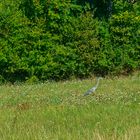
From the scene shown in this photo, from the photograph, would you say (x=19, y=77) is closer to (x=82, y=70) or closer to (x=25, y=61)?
(x=25, y=61)

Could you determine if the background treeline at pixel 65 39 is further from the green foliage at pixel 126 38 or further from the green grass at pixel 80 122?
the green grass at pixel 80 122

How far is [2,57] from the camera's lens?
25.3 metres

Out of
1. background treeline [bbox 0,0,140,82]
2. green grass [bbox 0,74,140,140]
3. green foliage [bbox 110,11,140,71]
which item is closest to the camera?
green grass [bbox 0,74,140,140]

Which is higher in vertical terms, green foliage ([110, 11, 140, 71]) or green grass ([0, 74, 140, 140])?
green grass ([0, 74, 140, 140])

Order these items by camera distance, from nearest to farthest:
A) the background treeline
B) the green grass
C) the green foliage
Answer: the green grass → the background treeline → the green foliage

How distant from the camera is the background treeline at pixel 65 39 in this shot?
1016 inches

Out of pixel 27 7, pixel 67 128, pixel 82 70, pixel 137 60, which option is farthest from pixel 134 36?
pixel 67 128

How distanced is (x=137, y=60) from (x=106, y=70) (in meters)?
1.79

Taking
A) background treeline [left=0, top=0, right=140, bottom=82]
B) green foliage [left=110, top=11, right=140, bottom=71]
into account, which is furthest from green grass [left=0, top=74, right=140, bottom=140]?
green foliage [left=110, top=11, right=140, bottom=71]

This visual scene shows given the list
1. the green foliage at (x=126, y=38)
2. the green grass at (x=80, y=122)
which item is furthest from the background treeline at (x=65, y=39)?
the green grass at (x=80, y=122)

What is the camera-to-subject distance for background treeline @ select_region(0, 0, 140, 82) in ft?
84.6

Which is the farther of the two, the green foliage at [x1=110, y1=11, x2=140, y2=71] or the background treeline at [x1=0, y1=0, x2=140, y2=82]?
the green foliage at [x1=110, y1=11, x2=140, y2=71]

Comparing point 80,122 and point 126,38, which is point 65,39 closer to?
point 126,38

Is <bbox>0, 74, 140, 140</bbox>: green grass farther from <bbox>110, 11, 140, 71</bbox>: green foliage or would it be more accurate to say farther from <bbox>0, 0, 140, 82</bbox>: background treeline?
<bbox>110, 11, 140, 71</bbox>: green foliage
